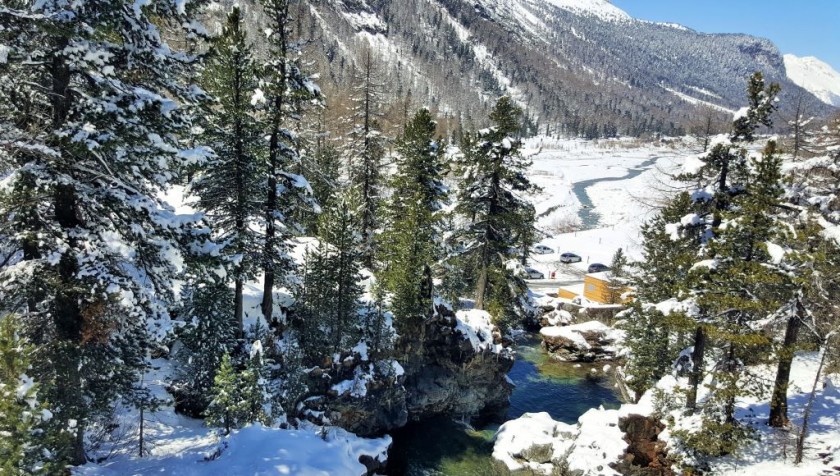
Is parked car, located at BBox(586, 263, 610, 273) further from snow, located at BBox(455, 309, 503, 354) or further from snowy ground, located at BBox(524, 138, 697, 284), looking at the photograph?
snow, located at BBox(455, 309, 503, 354)

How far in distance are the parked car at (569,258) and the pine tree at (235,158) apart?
49762 mm

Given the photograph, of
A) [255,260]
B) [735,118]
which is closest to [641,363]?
[735,118]

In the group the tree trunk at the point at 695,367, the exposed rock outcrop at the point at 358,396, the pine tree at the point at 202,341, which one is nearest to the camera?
the pine tree at the point at 202,341

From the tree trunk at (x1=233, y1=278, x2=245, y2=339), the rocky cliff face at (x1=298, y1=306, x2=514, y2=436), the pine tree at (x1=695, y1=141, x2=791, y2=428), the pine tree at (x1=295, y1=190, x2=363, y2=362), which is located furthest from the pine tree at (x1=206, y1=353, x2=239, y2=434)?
the pine tree at (x1=695, y1=141, x2=791, y2=428)

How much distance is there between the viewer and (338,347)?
2334cm

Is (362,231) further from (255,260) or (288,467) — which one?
(288,467)

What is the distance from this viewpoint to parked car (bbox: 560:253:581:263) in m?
61.4

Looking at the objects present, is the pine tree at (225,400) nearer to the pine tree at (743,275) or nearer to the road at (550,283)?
the pine tree at (743,275)

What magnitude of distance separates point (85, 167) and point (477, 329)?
22416 mm

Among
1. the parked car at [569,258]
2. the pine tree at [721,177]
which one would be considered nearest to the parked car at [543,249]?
the parked car at [569,258]

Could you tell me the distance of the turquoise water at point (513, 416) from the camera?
851 inches

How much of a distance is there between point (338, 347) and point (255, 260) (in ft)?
22.7

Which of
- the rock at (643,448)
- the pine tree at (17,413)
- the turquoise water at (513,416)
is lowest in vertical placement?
the turquoise water at (513,416)

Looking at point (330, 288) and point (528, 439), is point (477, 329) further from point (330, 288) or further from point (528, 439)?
point (330, 288)
